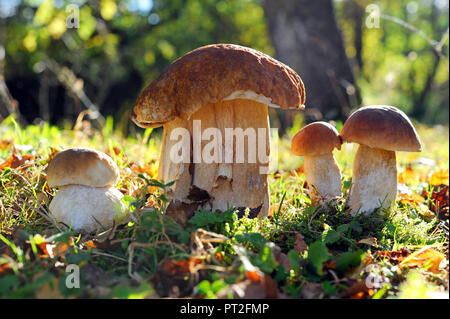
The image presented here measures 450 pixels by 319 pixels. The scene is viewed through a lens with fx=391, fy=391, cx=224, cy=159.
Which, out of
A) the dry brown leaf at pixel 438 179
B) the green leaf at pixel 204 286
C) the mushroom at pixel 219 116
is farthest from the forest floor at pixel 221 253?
the dry brown leaf at pixel 438 179

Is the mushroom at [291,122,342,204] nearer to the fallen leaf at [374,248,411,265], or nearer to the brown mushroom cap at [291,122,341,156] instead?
the brown mushroom cap at [291,122,341,156]

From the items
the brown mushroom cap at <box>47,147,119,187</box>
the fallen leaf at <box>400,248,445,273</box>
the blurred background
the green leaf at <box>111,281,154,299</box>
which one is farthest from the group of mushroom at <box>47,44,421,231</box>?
the blurred background

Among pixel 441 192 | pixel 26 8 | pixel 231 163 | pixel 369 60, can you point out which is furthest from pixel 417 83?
pixel 231 163

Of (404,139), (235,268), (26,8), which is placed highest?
(26,8)

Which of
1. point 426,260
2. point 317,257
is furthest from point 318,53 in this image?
point 317,257

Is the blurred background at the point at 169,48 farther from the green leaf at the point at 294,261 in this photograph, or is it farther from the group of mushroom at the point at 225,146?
the green leaf at the point at 294,261
